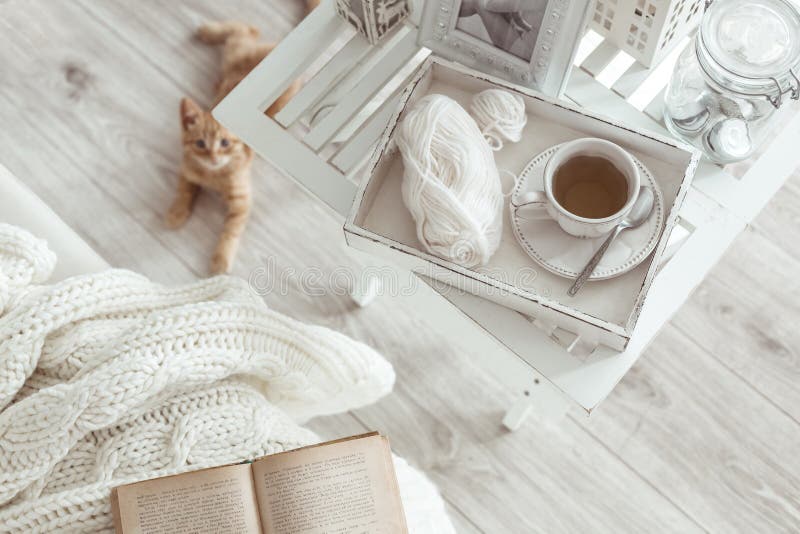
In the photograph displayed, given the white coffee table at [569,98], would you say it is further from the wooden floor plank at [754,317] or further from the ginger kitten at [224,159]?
the wooden floor plank at [754,317]

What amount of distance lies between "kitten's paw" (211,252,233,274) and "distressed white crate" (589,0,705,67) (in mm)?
676

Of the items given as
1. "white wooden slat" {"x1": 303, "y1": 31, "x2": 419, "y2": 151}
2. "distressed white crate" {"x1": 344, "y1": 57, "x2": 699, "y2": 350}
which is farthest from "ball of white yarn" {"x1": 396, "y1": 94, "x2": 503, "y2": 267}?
"white wooden slat" {"x1": 303, "y1": 31, "x2": 419, "y2": 151}

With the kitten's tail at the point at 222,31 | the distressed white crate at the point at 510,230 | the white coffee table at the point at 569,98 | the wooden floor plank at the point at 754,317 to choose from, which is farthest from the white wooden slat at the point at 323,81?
the wooden floor plank at the point at 754,317

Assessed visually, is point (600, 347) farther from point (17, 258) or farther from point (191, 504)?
point (17, 258)

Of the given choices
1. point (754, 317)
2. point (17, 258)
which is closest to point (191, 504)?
point (17, 258)

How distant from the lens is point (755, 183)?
83 cm

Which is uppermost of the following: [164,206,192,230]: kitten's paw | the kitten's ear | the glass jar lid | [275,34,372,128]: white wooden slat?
the glass jar lid

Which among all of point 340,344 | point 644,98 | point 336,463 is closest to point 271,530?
point 336,463

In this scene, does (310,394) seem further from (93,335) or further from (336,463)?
(93,335)

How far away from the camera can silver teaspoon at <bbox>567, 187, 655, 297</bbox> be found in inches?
29.0

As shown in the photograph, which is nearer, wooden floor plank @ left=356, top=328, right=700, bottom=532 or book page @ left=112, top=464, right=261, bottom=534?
book page @ left=112, top=464, right=261, bottom=534

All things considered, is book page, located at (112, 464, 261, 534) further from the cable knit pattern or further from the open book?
the cable knit pattern

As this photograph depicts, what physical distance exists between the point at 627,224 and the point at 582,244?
0.05 metres

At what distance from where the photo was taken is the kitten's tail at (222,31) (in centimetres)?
132
